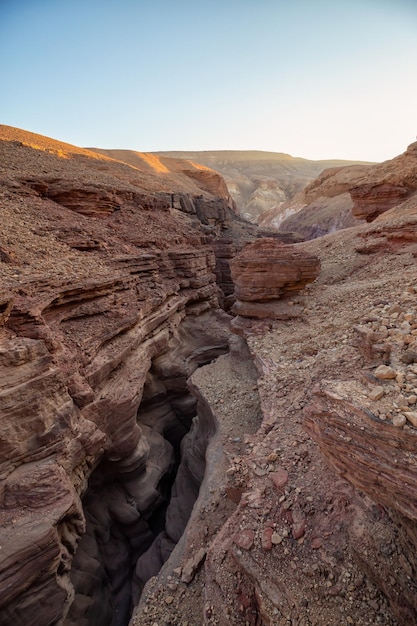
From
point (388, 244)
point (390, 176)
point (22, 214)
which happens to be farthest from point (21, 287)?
point (390, 176)

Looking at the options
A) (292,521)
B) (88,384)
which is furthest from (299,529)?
(88,384)

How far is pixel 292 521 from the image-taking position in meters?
4.12

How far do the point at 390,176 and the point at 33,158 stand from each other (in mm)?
19472

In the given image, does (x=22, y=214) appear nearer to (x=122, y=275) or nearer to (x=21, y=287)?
(x=122, y=275)

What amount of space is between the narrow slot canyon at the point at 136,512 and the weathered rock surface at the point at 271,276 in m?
3.92

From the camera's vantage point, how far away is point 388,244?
1081 centimetres

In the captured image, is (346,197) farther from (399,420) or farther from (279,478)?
(399,420)

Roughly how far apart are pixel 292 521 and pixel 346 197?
3655cm

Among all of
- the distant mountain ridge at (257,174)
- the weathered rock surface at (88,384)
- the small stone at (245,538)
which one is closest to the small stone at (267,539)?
the small stone at (245,538)

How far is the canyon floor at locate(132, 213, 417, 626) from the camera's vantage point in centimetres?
342

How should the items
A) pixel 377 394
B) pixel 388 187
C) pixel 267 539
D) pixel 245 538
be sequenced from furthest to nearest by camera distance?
A: pixel 388 187, pixel 245 538, pixel 267 539, pixel 377 394

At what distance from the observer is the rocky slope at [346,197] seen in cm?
1595

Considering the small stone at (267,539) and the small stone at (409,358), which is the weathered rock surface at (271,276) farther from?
the small stone at (267,539)

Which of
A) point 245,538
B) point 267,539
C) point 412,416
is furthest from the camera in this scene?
point 245,538
